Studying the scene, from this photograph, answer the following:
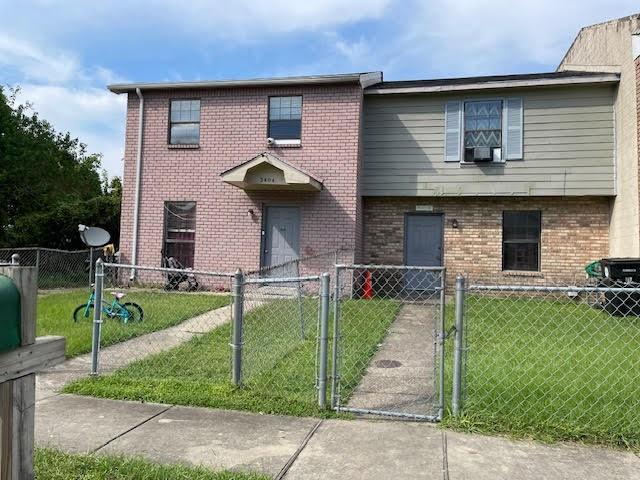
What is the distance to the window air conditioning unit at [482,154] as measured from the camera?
13375 millimetres

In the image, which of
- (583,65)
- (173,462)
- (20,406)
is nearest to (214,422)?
(173,462)

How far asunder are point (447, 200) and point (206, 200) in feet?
21.2

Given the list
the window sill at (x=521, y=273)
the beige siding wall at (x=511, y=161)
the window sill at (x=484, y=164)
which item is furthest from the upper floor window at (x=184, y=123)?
the window sill at (x=521, y=273)

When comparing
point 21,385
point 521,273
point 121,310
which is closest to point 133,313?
point 121,310

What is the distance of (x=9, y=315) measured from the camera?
84.3 inches

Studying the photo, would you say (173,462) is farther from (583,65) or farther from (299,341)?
(583,65)

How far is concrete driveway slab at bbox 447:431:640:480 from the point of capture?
135 inches

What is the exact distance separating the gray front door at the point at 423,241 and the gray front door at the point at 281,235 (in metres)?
3.09

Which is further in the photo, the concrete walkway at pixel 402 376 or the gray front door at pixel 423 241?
the gray front door at pixel 423 241

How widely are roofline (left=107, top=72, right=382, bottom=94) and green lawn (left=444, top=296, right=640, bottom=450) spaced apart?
710cm

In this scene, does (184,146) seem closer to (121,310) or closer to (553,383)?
(121,310)

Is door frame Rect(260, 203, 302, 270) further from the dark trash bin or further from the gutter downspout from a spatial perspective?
the dark trash bin

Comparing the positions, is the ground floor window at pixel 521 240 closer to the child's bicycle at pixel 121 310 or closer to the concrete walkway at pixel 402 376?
the concrete walkway at pixel 402 376

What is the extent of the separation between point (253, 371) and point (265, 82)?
959 centimetres
